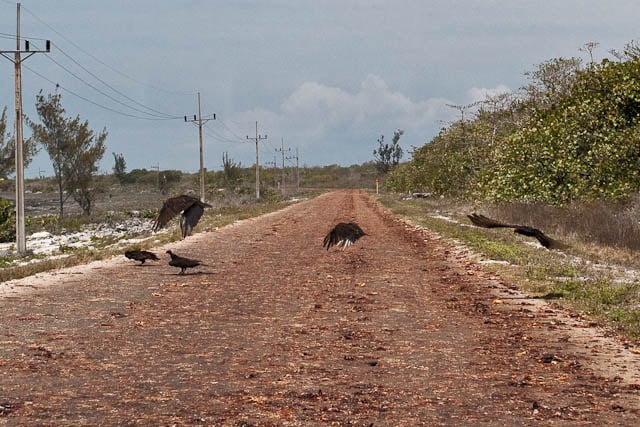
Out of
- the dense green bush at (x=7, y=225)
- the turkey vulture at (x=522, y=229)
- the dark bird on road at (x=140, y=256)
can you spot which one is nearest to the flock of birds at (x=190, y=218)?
the dark bird on road at (x=140, y=256)

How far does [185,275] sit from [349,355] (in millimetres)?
7982

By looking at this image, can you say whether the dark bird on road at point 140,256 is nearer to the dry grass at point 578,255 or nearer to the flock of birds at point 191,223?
the flock of birds at point 191,223

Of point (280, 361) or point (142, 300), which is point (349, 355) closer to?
point (280, 361)

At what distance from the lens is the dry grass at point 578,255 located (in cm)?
1140

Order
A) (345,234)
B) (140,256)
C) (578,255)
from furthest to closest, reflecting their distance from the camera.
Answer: (578,255), (140,256), (345,234)

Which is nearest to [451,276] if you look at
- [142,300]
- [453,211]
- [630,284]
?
[630,284]

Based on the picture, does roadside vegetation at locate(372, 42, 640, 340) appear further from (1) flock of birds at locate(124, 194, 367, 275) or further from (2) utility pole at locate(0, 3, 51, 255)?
(2) utility pole at locate(0, 3, 51, 255)

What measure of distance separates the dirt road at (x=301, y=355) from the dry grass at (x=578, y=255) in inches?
24.9

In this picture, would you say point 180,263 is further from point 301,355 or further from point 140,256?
point 301,355

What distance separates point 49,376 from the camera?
6.96 metres

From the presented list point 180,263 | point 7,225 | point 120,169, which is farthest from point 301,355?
point 120,169

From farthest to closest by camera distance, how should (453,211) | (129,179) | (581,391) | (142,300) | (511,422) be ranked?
(129,179)
(453,211)
(142,300)
(581,391)
(511,422)

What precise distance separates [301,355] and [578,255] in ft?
38.8

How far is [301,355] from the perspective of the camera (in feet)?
25.8
